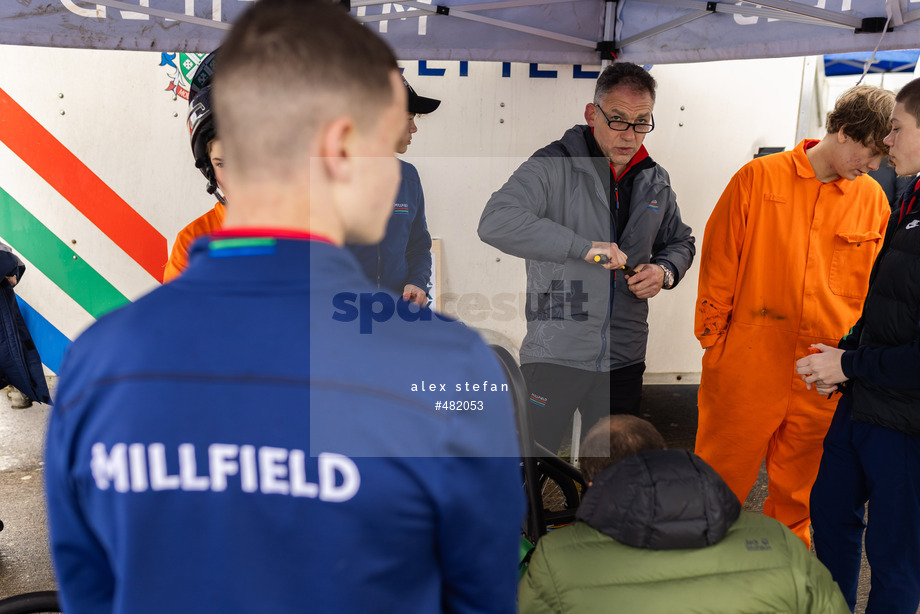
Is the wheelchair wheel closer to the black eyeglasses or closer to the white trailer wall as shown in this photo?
the white trailer wall

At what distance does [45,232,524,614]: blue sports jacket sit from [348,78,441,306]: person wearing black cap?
164cm

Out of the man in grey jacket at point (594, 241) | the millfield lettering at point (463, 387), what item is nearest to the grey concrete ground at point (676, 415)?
the man in grey jacket at point (594, 241)

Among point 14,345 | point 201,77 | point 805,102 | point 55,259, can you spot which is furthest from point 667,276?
point 55,259

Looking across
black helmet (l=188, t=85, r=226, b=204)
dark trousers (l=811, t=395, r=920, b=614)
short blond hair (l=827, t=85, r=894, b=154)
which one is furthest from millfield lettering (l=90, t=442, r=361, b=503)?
short blond hair (l=827, t=85, r=894, b=154)

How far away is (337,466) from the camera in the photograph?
612mm

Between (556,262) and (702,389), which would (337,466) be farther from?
(702,389)

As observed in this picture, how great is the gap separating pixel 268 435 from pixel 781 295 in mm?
2378

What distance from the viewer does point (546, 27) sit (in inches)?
120

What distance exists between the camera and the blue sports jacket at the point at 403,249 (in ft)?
7.76

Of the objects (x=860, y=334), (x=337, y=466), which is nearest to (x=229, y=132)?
(x=337, y=466)

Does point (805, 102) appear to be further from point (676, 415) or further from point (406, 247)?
point (406, 247)

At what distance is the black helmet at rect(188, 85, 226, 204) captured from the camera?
6.00 ft

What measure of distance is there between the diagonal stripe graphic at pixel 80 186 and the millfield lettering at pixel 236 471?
3059 mm

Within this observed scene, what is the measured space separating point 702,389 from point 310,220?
245 centimetres
